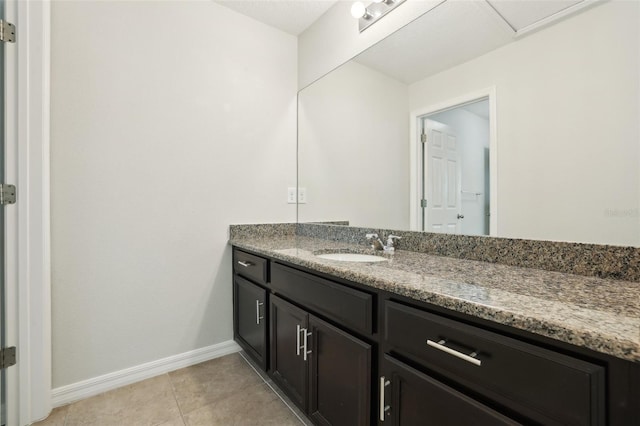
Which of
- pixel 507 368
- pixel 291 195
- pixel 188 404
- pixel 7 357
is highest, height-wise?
pixel 291 195

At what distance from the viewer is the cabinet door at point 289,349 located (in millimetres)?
1291

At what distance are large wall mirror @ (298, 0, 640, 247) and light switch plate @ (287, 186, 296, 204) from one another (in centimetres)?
54

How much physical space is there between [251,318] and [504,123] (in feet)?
5.32

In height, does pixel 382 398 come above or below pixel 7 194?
below

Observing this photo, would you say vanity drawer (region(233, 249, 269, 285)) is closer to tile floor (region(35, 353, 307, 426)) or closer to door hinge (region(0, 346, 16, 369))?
tile floor (region(35, 353, 307, 426))

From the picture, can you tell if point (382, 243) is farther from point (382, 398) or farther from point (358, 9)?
point (358, 9)

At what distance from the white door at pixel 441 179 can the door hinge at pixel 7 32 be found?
195 centimetres

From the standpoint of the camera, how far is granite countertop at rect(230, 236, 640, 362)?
0.54 metres

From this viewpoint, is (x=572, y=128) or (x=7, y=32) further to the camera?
(x=7, y=32)

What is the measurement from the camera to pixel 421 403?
81 centimetres

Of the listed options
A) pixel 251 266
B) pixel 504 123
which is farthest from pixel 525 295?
pixel 251 266

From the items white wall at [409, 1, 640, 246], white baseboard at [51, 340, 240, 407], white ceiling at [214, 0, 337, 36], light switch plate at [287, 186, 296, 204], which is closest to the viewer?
white wall at [409, 1, 640, 246]

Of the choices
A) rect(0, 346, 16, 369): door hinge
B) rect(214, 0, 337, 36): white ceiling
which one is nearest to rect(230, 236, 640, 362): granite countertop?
rect(0, 346, 16, 369): door hinge

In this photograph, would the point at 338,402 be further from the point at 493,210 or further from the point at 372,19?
the point at 372,19
